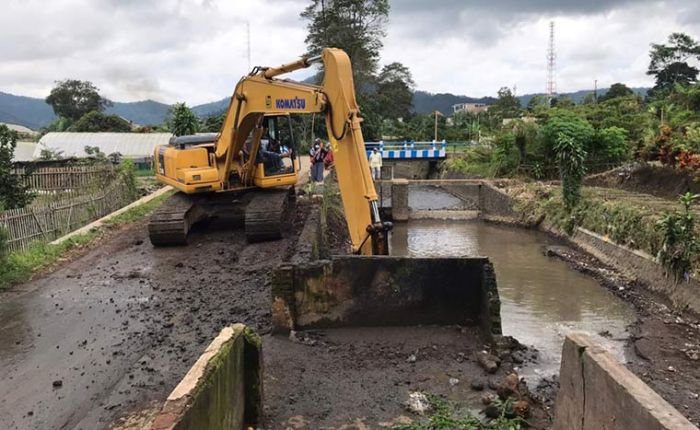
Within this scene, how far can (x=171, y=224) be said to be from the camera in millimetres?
10328

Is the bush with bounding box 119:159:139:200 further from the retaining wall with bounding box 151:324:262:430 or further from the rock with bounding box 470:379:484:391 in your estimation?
the rock with bounding box 470:379:484:391

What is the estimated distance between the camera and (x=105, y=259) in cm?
1034

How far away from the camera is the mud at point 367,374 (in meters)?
5.09

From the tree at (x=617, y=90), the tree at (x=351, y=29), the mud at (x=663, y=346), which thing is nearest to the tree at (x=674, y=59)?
the tree at (x=617, y=90)

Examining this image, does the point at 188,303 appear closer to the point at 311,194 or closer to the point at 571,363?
the point at 571,363

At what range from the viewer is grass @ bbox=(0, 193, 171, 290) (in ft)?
29.6

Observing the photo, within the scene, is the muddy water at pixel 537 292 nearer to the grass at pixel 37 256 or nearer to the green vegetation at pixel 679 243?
the green vegetation at pixel 679 243

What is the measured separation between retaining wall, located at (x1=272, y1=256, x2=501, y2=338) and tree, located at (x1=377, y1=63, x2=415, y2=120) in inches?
1892

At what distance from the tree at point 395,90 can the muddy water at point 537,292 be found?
37927 millimetres

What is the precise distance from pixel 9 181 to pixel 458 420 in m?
12.2

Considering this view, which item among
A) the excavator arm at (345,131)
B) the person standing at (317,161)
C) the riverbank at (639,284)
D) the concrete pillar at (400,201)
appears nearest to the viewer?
the riverbank at (639,284)

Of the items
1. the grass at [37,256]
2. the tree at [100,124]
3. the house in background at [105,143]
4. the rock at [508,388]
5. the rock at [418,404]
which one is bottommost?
the rock at [418,404]

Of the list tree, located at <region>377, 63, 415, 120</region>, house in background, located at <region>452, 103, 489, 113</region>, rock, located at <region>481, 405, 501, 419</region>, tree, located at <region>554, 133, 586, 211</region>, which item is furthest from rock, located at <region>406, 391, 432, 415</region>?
house in background, located at <region>452, 103, 489, 113</region>

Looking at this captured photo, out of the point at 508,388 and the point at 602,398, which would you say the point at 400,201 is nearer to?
the point at 508,388
